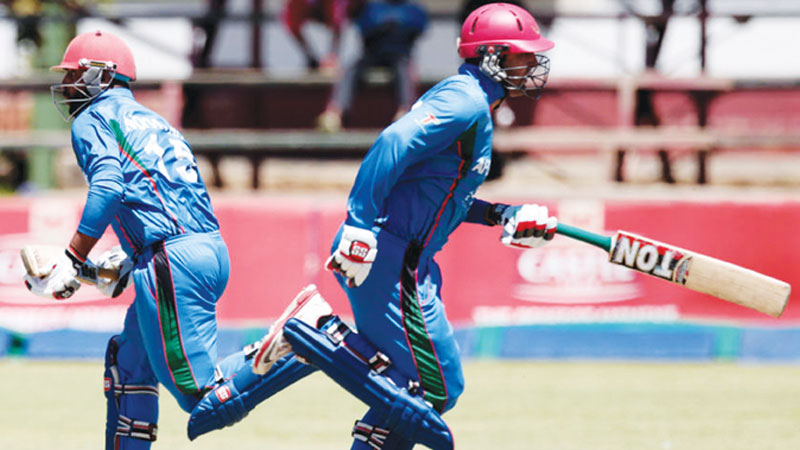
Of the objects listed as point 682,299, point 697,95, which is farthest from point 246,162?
point 682,299

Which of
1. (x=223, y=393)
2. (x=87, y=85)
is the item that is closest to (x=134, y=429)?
(x=223, y=393)

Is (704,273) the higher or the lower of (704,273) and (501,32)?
the lower

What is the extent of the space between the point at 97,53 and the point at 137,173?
661 mm

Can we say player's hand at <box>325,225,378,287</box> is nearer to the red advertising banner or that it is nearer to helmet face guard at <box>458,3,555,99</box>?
helmet face guard at <box>458,3,555,99</box>

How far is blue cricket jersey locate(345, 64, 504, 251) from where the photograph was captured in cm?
481

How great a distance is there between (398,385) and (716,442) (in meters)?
2.72

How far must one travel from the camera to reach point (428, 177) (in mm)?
5016

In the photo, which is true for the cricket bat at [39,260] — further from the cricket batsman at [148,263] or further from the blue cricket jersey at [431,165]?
the blue cricket jersey at [431,165]

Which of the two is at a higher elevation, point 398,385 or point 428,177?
point 428,177

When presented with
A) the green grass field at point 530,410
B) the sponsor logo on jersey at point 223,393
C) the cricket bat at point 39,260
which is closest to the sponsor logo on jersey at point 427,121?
the sponsor logo on jersey at point 223,393

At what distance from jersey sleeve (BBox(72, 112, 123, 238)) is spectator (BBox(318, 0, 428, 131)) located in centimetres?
781

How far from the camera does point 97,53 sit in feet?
18.2

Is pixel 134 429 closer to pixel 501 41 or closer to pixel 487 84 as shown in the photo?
pixel 487 84

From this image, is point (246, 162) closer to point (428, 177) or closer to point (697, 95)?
point (697, 95)
